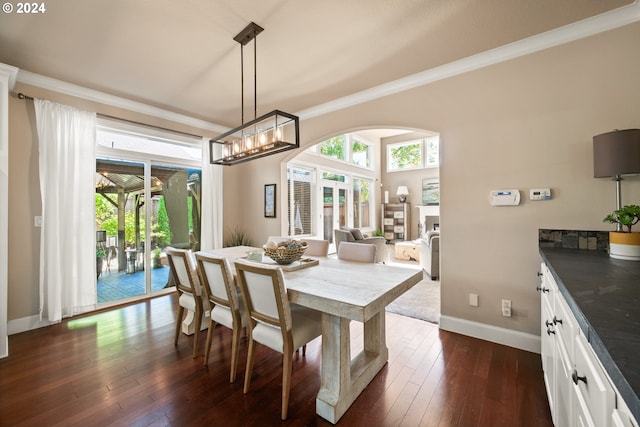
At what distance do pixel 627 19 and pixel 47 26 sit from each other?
4.58 m

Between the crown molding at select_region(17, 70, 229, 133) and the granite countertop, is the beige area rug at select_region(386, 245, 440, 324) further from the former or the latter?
the crown molding at select_region(17, 70, 229, 133)

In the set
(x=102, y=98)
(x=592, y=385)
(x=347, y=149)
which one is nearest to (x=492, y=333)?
(x=592, y=385)

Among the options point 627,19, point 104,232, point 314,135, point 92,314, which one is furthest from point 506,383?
point 104,232

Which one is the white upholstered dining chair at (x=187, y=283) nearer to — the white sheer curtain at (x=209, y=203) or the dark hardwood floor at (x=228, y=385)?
the dark hardwood floor at (x=228, y=385)

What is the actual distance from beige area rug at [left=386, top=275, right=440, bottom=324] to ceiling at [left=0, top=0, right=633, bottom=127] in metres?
2.78

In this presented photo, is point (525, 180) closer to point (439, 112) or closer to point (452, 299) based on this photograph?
point (439, 112)

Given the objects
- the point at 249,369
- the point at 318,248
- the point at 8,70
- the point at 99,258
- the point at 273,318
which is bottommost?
the point at 249,369

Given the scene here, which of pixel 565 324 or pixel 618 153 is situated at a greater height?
pixel 618 153

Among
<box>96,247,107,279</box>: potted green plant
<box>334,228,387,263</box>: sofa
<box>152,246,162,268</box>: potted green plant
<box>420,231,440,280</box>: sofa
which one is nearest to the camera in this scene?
<box>96,247,107,279</box>: potted green plant

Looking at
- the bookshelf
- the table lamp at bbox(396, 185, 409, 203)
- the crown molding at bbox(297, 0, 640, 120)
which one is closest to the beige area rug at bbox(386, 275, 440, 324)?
the crown molding at bbox(297, 0, 640, 120)

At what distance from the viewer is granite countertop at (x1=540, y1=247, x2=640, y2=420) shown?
1.87 feet

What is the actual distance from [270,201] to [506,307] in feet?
11.6

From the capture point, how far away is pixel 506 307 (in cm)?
248

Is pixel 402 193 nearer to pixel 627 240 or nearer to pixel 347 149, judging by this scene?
pixel 347 149
